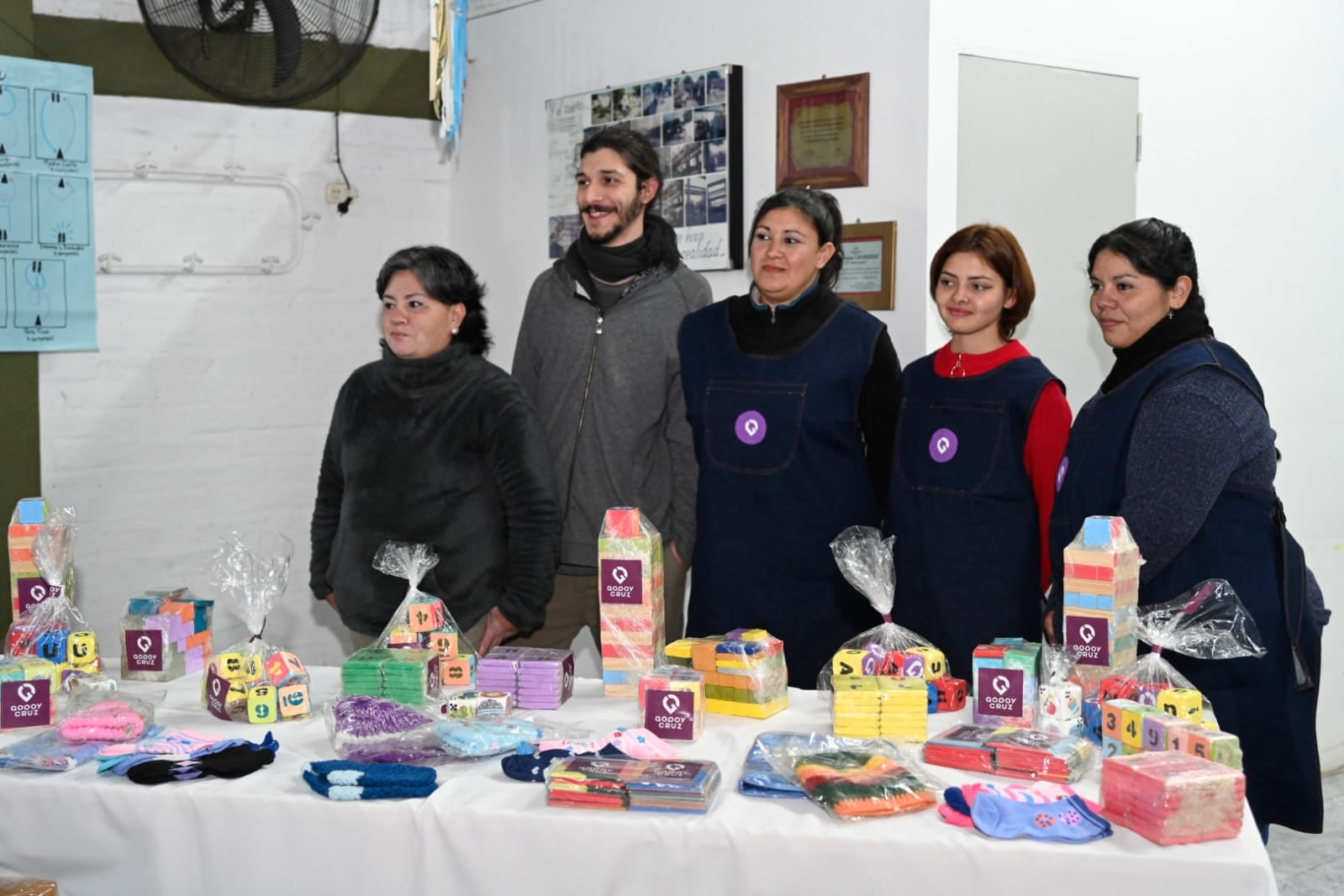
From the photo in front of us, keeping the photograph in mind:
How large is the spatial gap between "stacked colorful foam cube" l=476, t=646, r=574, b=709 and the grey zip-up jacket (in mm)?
836

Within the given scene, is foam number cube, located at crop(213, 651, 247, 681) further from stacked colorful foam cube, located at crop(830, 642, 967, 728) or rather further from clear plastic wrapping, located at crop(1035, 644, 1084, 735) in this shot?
clear plastic wrapping, located at crop(1035, 644, 1084, 735)

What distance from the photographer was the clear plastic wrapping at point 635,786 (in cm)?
179

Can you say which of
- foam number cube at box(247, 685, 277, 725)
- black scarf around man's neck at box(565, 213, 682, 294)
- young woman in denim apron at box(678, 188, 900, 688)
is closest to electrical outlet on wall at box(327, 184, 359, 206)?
black scarf around man's neck at box(565, 213, 682, 294)

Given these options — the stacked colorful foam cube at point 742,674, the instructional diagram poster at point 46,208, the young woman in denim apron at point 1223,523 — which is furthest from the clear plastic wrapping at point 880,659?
the instructional diagram poster at point 46,208

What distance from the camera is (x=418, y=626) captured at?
2396 millimetres

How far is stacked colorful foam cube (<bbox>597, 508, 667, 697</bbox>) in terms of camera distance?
2260 mm

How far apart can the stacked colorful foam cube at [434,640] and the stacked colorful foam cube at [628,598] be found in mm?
274

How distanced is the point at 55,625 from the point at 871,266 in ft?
7.64

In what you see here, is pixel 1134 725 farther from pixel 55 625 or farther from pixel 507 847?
pixel 55 625

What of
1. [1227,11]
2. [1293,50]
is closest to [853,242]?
[1227,11]

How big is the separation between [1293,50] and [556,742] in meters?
3.77

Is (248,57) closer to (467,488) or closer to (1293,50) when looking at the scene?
(467,488)

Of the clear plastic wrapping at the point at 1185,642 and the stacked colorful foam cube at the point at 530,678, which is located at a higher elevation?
the clear plastic wrapping at the point at 1185,642

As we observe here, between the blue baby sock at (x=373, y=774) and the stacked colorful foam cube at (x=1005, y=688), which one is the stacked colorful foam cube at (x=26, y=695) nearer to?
the blue baby sock at (x=373, y=774)
